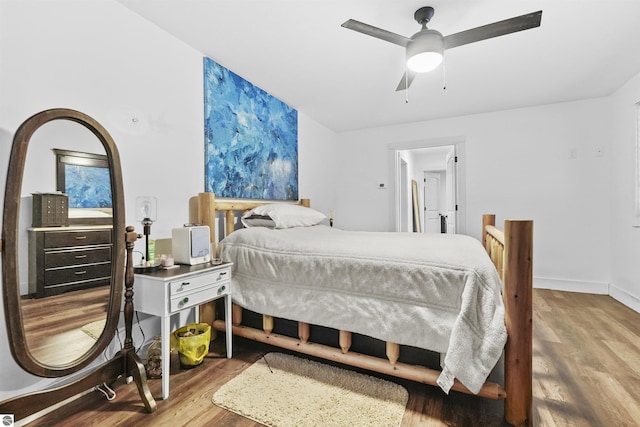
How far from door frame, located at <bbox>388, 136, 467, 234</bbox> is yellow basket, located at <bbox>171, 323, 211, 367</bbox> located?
3413mm

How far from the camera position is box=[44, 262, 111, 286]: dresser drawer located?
4.46 feet

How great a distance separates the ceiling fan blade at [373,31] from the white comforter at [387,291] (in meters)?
1.30

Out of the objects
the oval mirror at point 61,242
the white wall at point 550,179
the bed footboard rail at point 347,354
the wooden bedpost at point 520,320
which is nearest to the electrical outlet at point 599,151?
the white wall at point 550,179

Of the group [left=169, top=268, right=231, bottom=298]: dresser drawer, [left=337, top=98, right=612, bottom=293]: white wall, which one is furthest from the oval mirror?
[left=337, top=98, right=612, bottom=293]: white wall

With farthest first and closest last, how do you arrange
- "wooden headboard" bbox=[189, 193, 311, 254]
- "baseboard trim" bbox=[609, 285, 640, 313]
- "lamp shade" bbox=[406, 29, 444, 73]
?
"baseboard trim" bbox=[609, 285, 640, 313] < "wooden headboard" bbox=[189, 193, 311, 254] < "lamp shade" bbox=[406, 29, 444, 73]

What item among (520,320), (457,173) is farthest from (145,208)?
(457,173)

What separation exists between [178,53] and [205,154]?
765 millimetres

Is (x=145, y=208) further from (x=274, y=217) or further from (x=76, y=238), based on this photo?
(x=274, y=217)

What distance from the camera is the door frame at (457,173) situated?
421cm

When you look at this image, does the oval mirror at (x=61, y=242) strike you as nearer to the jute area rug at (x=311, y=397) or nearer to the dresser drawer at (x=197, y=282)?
the dresser drawer at (x=197, y=282)

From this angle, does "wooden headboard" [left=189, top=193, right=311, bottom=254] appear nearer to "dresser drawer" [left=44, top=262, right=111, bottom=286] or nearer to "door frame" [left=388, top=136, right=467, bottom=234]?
"dresser drawer" [left=44, top=262, right=111, bottom=286]

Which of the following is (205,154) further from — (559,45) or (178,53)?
(559,45)

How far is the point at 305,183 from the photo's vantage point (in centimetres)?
402

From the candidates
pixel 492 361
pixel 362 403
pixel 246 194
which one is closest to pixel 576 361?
pixel 492 361
